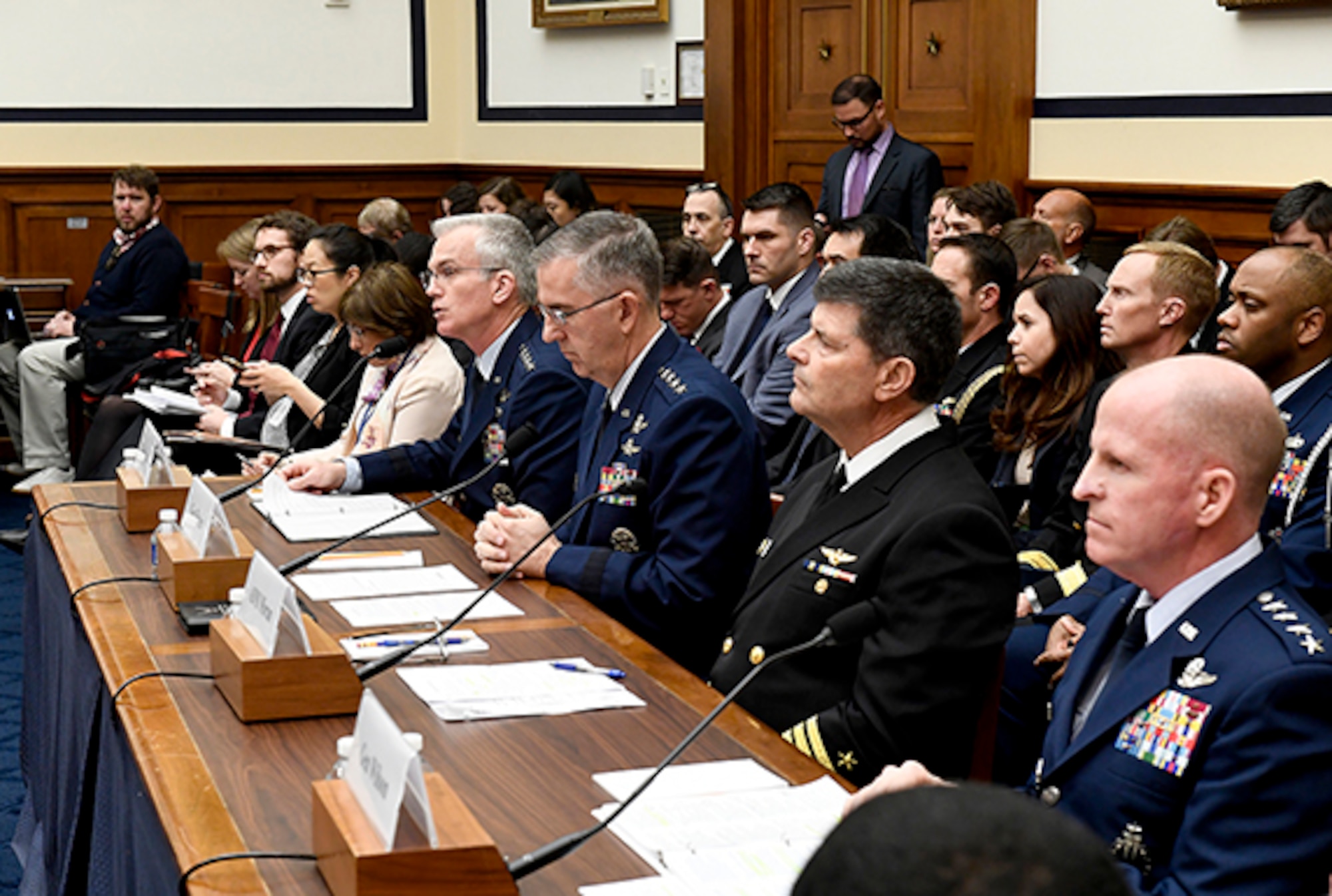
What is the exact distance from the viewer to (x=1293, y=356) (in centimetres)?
314

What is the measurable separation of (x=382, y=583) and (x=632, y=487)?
0.46 meters

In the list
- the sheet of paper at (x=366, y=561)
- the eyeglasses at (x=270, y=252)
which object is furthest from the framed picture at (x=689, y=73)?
the sheet of paper at (x=366, y=561)

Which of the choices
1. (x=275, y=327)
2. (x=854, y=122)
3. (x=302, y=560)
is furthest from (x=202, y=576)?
(x=854, y=122)

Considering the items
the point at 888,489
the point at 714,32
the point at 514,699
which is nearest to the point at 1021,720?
the point at 888,489

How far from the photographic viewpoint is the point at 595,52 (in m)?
8.40

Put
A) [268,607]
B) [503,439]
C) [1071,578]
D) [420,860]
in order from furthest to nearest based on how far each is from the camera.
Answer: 1. [503,439]
2. [1071,578]
3. [268,607]
4. [420,860]

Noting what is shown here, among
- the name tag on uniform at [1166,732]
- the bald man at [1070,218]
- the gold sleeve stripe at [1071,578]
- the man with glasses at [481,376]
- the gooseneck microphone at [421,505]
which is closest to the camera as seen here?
the name tag on uniform at [1166,732]

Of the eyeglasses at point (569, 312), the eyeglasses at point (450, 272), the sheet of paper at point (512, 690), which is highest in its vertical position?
the eyeglasses at point (450, 272)

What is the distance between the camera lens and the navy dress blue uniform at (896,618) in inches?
79.7

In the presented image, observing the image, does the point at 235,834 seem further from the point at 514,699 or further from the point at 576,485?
the point at 576,485

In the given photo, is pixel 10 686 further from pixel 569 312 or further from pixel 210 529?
pixel 569 312

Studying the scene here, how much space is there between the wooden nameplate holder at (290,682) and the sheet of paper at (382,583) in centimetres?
53

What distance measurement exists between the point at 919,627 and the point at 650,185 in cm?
623

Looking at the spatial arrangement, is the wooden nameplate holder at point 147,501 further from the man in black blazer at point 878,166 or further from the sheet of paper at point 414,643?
the man in black blazer at point 878,166
